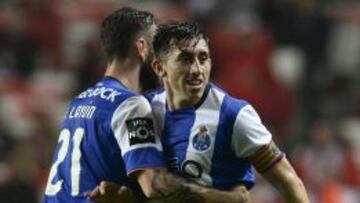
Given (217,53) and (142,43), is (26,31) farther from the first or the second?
(142,43)

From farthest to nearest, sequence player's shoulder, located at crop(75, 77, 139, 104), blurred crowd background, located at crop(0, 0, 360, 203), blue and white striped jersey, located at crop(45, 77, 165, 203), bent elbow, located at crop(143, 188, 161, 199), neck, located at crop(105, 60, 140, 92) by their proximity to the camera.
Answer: blurred crowd background, located at crop(0, 0, 360, 203) < neck, located at crop(105, 60, 140, 92) < player's shoulder, located at crop(75, 77, 139, 104) < blue and white striped jersey, located at crop(45, 77, 165, 203) < bent elbow, located at crop(143, 188, 161, 199)

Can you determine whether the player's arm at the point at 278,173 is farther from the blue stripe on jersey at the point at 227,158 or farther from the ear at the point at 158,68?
the ear at the point at 158,68

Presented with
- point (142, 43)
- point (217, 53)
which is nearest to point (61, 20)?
point (217, 53)

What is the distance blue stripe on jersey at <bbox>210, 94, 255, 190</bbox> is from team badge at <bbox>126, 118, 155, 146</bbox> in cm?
30

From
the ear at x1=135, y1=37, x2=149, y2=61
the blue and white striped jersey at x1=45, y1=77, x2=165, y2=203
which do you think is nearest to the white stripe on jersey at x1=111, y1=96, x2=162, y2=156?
the blue and white striped jersey at x1=45, y1=77, x2=165, y2=203

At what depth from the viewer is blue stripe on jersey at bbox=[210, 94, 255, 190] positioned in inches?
227

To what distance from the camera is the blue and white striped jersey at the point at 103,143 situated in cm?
576

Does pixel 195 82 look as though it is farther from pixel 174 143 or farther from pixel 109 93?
pixel 109 93

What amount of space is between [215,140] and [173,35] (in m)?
0.49

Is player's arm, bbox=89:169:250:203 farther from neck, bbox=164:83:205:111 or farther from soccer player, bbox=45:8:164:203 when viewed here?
neck, bbox=164:83:205:111

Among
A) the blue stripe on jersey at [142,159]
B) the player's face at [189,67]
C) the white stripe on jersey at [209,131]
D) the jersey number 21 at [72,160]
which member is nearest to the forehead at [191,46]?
the player's face at [189,67]

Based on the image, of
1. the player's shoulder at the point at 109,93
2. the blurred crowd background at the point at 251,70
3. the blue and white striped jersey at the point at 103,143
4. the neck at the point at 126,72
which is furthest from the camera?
the blurred crowd background at the point at 251,70

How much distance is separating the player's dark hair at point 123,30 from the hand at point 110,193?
665mm

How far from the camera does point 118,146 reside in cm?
588
